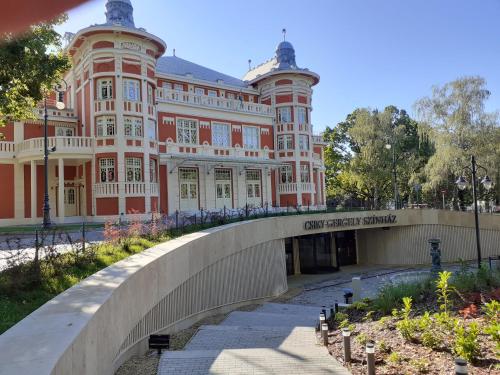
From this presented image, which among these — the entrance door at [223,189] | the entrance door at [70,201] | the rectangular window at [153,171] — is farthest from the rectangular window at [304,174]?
the entrance door at [70,201]

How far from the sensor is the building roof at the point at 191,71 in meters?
35.9

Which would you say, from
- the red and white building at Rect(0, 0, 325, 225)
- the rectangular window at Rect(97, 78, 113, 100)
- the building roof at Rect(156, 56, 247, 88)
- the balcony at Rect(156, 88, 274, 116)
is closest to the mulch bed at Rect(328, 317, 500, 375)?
the red and white building at Rect(0, 0, 325, 225)

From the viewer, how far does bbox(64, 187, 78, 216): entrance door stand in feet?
93.0

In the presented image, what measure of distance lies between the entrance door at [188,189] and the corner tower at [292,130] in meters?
8.12

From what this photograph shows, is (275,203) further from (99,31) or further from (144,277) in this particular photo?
(144,277)

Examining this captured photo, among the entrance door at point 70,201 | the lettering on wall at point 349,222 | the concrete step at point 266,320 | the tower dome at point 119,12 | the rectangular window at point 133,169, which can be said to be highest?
the tower dome at point 119,12

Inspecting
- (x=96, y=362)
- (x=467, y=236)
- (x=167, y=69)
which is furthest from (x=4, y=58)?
(x=467, y=236)

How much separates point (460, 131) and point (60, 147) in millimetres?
28638

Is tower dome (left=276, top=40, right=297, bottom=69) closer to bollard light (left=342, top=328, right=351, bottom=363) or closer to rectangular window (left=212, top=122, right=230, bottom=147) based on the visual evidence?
rectangular window (left=212, top=122, right=230, bottom=147)

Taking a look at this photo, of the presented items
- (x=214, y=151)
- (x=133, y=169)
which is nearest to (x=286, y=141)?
(x=214, y=151)

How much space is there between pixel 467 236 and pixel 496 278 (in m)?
20.2

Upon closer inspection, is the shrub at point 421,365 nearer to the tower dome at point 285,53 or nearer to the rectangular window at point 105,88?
the rectangular window at point 105,88

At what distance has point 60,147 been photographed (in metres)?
25.5

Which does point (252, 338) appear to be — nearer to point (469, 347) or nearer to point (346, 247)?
point (469, 347)
